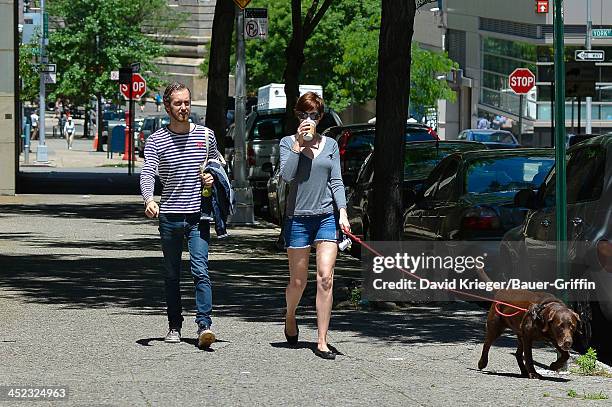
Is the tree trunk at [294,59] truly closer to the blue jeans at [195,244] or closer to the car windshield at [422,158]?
the car windshield at [422,158]

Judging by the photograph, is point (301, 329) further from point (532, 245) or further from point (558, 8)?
point (558, 8)

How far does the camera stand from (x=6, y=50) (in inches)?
1231

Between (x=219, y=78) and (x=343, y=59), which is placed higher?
(x=343, y=59)

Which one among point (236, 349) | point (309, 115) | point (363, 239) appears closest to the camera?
point (309, 115)

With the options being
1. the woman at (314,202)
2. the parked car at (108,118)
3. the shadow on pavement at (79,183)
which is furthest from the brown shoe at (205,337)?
the parked car at (108,118)

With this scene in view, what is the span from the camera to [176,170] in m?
11.0

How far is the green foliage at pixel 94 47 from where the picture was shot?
67.4 m

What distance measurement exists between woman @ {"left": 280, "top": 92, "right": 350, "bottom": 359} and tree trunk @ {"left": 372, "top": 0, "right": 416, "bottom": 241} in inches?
133

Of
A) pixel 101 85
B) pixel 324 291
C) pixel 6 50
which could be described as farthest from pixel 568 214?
pixel 101 85

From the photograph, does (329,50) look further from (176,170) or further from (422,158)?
(176,170)

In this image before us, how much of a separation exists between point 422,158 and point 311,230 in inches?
382

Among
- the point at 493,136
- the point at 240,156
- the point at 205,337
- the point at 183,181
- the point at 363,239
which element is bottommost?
the point at 205,337

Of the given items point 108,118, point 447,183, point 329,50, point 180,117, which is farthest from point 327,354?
point 108,118

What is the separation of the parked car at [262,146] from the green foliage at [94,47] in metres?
36.9
